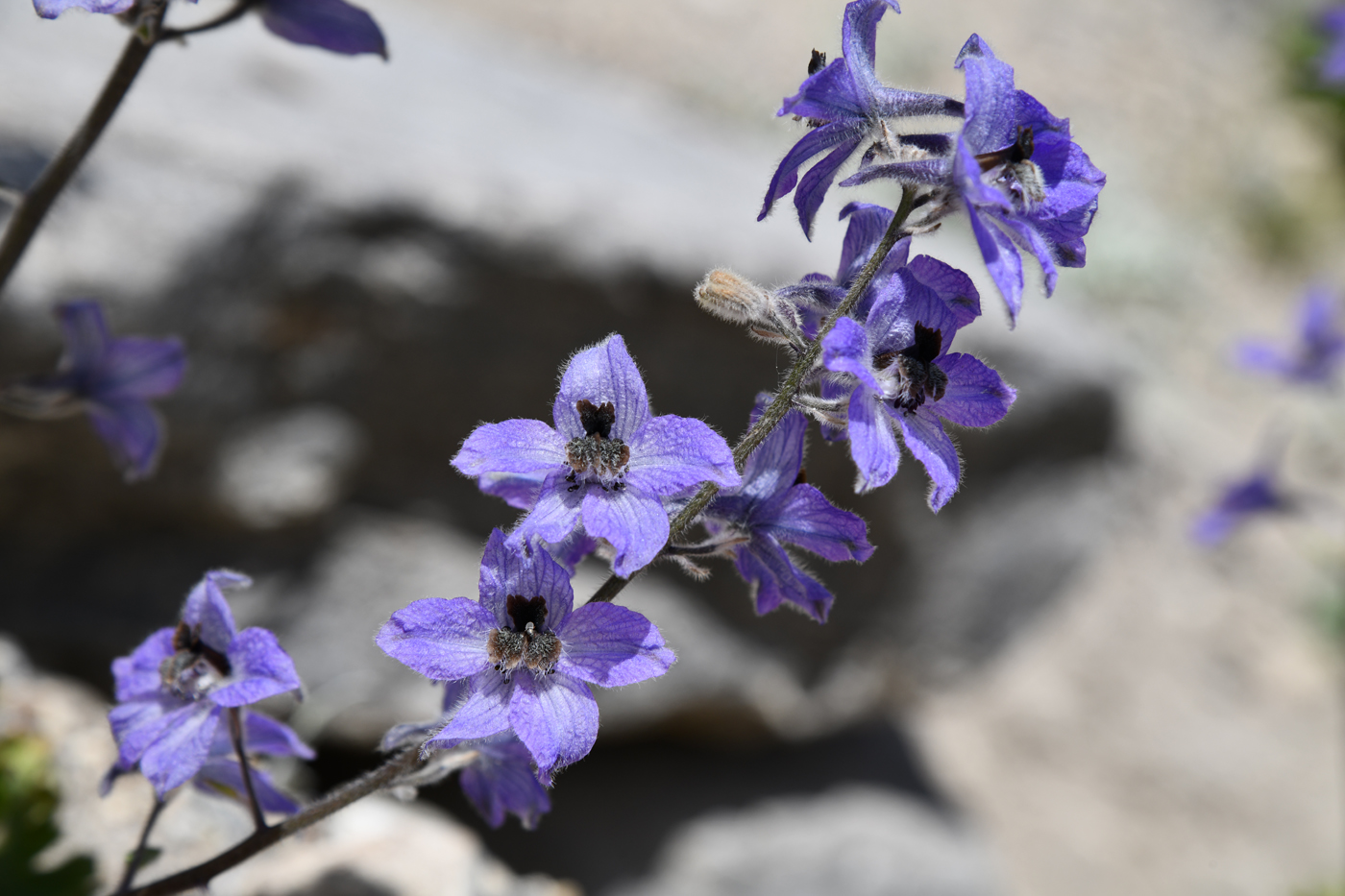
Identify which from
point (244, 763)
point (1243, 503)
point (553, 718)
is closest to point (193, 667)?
point (244, 763)

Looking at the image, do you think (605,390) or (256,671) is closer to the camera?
(605,390)

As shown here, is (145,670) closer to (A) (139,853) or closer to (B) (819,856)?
(A) (139,853)

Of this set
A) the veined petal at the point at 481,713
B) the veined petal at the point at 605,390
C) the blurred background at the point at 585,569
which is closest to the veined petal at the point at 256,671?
the veined petal at the point at 481,713

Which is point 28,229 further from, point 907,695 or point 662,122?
point 662,122

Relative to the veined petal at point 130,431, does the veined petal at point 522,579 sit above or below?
above

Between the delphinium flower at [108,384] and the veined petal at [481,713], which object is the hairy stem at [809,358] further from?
the delphinium flower at [108,384]
